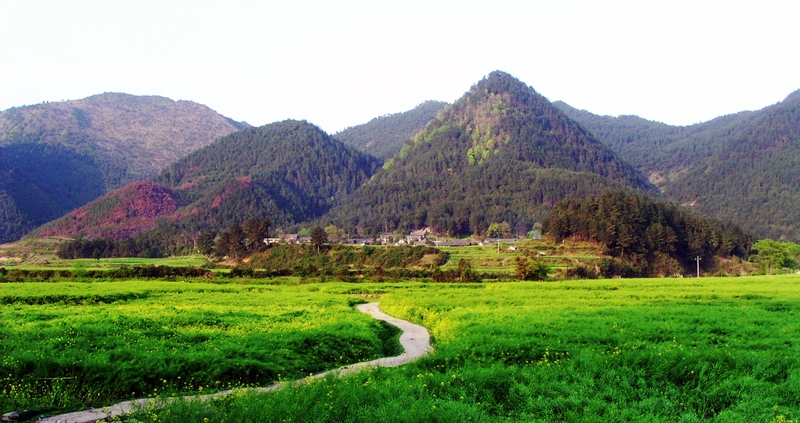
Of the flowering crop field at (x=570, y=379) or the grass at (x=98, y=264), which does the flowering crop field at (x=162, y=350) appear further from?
the grass at (x=98, y=264)

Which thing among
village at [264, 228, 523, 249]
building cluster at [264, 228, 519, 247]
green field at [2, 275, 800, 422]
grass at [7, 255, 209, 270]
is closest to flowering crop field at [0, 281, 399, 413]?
green field at [2, 275, 800, 422]

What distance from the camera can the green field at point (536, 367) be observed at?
A: 1761cm

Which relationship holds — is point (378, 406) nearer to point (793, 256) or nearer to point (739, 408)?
point (739, 408)

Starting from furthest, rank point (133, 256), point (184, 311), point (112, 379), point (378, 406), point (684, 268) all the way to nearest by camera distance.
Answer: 1. point (133, 256)
2. point (684, 268)
3. point (184, 311)
4. point (112, 379)
5. point (378, 406)

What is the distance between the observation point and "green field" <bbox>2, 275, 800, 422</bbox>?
1761 centimetres

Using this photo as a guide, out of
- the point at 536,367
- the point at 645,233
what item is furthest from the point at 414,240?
the point at 536,367

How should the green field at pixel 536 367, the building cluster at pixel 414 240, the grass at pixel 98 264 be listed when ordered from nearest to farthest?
the green field at pixel 536 367
the grass at pixel 98 264
the building cluster at pixel 414 240

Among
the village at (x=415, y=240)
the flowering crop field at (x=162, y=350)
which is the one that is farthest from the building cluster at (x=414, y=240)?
the flowering crop field at (x=162, y=350)

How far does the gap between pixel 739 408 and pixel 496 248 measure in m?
108

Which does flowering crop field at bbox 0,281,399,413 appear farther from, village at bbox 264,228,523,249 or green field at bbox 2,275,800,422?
village at bbox 264,228,523,249

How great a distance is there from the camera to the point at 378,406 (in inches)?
702

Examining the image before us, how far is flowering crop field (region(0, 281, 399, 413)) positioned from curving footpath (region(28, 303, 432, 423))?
0.93m

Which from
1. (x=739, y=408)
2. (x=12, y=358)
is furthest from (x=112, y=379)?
(x=739, y=408)

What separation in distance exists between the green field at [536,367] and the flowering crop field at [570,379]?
5 cm
